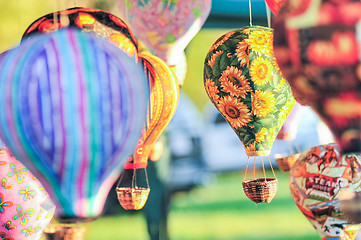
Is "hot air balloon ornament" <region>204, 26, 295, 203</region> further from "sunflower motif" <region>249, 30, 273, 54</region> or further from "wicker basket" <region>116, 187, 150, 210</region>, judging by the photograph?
"wicker basket" <region>116, 187, 150, 210</region>

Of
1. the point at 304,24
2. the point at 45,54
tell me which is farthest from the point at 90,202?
the point at 304,24

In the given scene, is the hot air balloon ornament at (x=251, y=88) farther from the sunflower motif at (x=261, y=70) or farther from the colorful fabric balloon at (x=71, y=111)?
the colorful fabric balloon at (x=71, y=111)

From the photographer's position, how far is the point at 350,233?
1.59 m

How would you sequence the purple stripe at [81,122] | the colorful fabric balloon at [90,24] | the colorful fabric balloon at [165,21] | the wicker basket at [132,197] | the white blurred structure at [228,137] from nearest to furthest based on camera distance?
the purple stripe at [81,122], the colorful fabric balloon at [90,24], the colorful fabric balloon at [165,21], the wicker basket at [132,197], the white blurred structure at [228,137]

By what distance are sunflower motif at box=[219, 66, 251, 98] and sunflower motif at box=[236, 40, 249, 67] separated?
3cm

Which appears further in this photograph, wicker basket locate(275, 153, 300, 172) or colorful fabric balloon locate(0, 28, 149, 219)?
wicker basket locate(275, 153, 300, 172)

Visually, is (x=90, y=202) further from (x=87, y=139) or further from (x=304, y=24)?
(x=304, y=24)

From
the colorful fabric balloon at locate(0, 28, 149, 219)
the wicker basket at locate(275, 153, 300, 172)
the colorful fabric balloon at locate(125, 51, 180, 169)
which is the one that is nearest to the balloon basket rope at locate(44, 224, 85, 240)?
the colorful fabric balloon at locate(0, 28, 149, 219)

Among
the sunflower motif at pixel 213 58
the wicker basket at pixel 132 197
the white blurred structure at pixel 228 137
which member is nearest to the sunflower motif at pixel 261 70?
the sunflower motif at pixel 213 58

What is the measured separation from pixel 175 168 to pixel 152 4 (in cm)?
205

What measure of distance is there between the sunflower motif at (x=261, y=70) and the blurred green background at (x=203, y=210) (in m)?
2.00

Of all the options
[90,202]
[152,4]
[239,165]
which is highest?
[152,4]

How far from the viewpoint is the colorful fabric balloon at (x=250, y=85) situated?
1.59 meters

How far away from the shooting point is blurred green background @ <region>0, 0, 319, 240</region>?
343 cm
